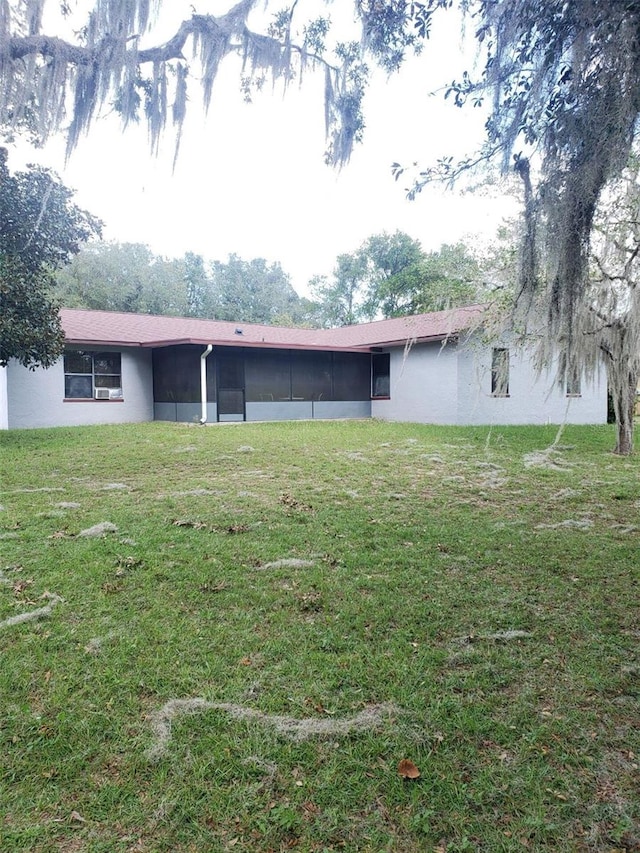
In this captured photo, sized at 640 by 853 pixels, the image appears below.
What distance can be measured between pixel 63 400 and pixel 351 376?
7658 mm

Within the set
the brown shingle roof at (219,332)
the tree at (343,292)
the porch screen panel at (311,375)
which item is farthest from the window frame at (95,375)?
the tree at (343,292)

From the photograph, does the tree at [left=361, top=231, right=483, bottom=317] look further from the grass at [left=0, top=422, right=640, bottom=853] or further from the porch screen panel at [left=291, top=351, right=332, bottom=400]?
the grass at [left=0, top=422, right=640, bottom=853]

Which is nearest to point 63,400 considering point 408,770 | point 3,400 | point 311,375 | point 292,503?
point 3,400

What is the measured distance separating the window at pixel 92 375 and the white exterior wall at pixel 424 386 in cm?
715

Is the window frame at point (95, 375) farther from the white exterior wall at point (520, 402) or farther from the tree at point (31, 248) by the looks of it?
the white exterior wall at point (520, 402)

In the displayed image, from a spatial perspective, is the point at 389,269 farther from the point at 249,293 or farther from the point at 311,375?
the point at 311,375

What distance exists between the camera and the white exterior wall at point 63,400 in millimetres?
12883

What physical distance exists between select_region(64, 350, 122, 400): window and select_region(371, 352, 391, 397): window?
704cm

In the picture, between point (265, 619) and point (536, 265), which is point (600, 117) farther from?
point (265, 619)

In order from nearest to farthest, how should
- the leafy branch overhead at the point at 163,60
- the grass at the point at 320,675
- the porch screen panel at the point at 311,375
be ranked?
the grass at the point at 320,675 → the leafy branch overhead at the point at 163,60 → the porch screen panel at the point at 311,375

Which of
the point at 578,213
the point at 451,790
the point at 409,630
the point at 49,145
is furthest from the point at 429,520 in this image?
the point at 49,145


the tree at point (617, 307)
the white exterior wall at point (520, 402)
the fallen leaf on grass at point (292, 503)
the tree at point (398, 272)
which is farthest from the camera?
the tree at point (398, 272)

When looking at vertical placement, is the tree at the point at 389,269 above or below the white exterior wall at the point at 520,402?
above

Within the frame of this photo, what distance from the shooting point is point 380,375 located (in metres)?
16.3
